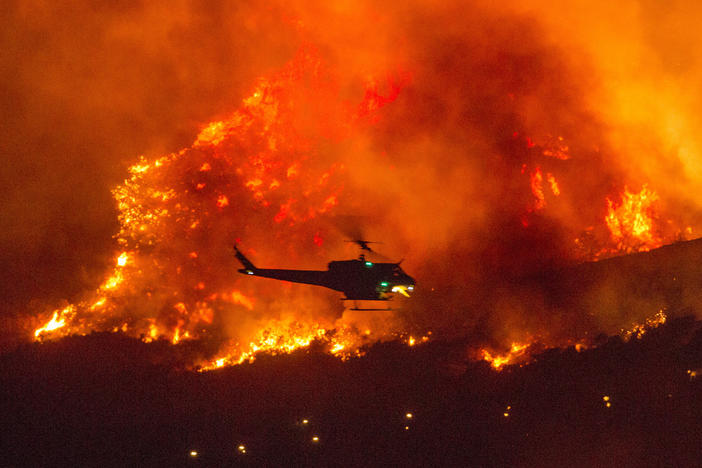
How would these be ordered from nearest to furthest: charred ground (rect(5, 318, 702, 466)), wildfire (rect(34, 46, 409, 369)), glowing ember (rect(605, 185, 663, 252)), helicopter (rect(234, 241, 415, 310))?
helicopter (rect(234, 241, 415, 310))
charred ground (rect(5, 318, 702, 466))
wildfire (rect(34, 46, 409, 369))
glowing ember (rect(605, 185, 663, 252))

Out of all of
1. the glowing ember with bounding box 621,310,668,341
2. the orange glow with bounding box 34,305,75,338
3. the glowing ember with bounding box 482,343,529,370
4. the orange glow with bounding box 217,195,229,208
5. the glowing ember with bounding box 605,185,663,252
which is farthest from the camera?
the glowing ember with bounding box 621,310,668,341

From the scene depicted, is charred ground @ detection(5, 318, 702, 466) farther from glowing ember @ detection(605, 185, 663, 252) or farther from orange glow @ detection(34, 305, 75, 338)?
glowing ember @ detection(605, 185, 663, 252)

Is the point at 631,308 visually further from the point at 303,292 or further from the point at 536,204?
the point at 303,292

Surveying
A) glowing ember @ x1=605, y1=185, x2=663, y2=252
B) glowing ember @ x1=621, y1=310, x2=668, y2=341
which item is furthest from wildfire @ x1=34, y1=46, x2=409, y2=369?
glowing ember @ x1=621, y1=310, x2=668, y2=341

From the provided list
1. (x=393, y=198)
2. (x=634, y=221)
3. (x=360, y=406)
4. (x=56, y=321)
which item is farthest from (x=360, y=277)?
(x=634, y=221)

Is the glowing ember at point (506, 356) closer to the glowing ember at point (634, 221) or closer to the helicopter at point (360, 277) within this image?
the glowing ember at point (634, 221)

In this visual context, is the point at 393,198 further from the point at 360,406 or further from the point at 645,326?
the point at 645,326

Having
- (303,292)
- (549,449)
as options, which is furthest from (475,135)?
(549,449)

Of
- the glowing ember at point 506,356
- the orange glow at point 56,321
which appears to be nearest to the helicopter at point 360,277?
the orange glow at point 56,321
